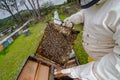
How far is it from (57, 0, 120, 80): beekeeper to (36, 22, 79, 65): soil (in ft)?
2.75

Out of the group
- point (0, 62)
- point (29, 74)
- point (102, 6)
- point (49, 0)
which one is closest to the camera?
point (102, 6)

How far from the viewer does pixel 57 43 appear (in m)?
2.99

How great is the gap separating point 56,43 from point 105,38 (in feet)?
4.76

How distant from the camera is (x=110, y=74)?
1.30m

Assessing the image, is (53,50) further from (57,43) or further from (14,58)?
(14,58)

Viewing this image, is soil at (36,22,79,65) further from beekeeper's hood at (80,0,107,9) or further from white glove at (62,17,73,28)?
beekeeper's hood at (80,0,107,9)

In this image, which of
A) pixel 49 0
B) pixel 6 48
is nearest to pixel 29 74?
pixel 6 48

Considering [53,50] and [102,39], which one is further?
[53,50]

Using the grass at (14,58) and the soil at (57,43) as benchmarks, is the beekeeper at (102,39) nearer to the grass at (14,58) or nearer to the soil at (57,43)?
the soil at (57,43)

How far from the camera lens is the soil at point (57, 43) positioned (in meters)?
2.79

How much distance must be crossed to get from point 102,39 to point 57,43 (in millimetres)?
1388

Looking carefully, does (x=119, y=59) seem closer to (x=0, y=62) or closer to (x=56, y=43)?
(x=56, y=43)

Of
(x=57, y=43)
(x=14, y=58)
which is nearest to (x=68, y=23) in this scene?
(x=57, y=43)

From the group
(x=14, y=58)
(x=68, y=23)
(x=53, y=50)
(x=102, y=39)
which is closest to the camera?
(x=102, y=39)
